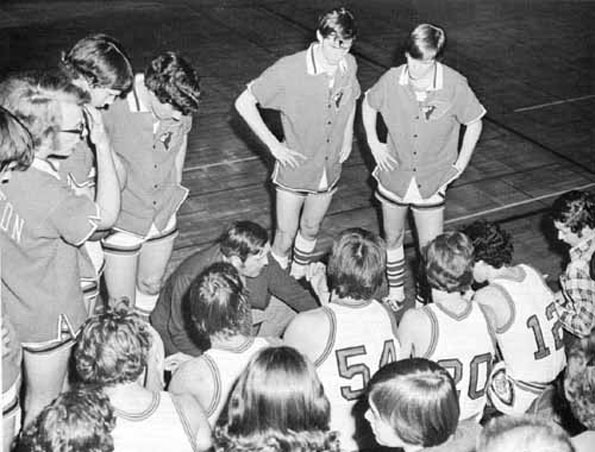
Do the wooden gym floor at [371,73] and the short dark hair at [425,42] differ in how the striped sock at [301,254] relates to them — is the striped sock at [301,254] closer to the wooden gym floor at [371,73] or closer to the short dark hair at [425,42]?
the wooden gym floor at [371,73]

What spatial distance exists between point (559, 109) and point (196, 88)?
600 centimetres

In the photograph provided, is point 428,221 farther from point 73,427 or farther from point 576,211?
point 73,427

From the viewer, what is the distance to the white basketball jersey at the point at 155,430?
294 cm

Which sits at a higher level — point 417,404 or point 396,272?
point 417,404

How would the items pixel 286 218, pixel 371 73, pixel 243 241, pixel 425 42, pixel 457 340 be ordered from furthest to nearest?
pixel 371 73, pixel 286 218, pixel 425 42, pixel 243 241, pixel 457 340

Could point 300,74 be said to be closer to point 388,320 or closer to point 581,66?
point 388,320

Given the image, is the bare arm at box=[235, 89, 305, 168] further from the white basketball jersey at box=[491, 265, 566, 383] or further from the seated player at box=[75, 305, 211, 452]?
the seated player at box=[75, 305, 211, 452]

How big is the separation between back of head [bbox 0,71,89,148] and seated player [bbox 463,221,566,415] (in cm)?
207

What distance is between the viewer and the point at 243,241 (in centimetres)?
418

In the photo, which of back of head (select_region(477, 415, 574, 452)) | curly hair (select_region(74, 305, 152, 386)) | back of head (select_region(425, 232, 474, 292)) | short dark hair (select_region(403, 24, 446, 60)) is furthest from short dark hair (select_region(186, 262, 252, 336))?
short dark hair (select_region(403, 24, 446, 60))

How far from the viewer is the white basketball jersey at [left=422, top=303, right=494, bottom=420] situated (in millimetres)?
3611

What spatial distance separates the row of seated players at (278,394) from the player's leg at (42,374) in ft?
2.43

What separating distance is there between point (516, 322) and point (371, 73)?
6.37 meters

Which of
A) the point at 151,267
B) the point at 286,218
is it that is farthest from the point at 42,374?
the point at 286,218
